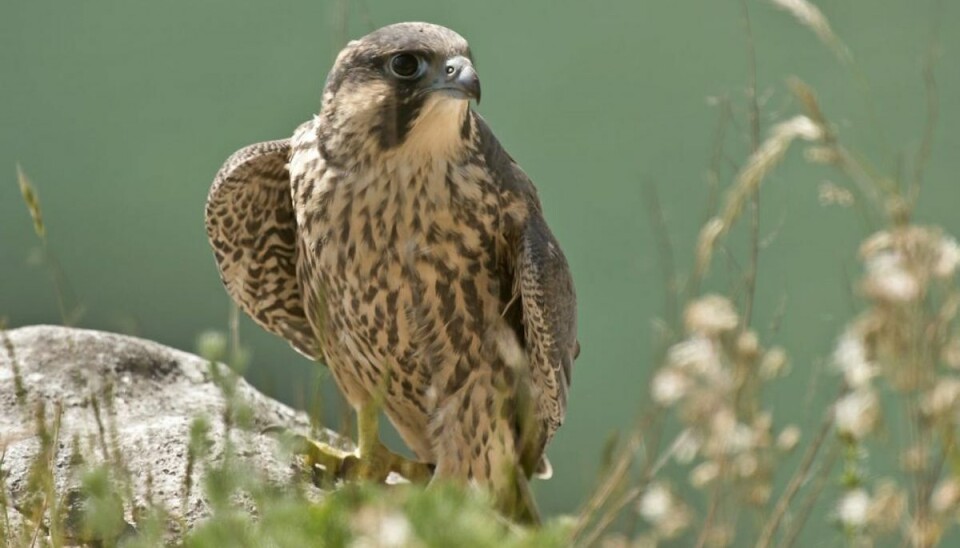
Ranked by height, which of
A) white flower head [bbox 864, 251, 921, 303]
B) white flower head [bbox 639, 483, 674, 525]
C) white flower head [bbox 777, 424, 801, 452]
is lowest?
white flower head [bbox 639, 483, 674, 525]

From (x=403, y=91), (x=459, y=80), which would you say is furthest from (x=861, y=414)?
(x=403, y=91)

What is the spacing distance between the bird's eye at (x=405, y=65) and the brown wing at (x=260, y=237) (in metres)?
0.56

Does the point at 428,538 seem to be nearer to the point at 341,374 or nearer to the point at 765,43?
the point at 341,374

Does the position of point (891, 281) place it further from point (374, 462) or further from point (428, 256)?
point (374, 462)

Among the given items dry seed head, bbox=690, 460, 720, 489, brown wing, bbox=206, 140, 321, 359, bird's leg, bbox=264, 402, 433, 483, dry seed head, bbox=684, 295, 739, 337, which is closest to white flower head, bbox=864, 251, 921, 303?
dry seed head, bbox=684, 295, 739, 337

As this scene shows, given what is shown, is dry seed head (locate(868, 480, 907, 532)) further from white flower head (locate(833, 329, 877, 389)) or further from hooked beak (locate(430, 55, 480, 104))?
hooked beak (locate(430, 55, 480, 104))

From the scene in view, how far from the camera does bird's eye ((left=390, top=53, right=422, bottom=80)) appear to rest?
10.2 ft

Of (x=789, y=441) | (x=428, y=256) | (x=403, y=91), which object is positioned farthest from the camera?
(x=428, y=256)

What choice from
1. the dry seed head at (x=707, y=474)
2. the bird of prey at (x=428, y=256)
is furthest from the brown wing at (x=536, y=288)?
the dry seed head at (x=707, y=474)

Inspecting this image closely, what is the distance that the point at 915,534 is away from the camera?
184 centimetres

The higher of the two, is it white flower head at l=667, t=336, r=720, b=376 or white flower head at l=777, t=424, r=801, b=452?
white flower head at l=667, t=336, r=720, b=376

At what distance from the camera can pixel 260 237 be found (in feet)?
12.4

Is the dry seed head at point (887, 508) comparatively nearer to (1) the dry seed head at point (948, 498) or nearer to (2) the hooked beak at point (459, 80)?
(1) the dry seed head at point (948, 498)

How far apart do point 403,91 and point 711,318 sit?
53.4 inches
